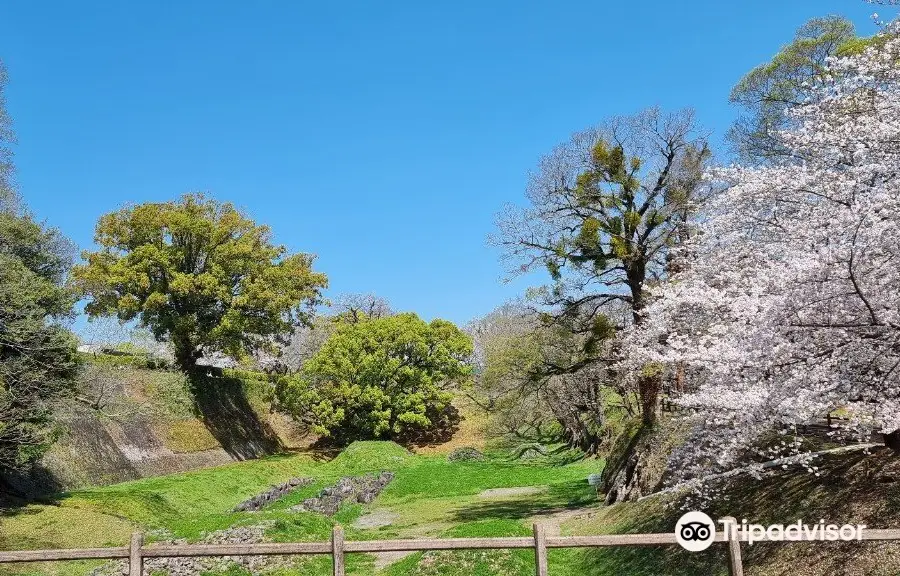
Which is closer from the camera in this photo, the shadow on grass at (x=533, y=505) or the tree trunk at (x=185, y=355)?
the shadow on grass at (x=533, y=505)

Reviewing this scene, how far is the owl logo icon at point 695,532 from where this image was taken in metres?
7.06

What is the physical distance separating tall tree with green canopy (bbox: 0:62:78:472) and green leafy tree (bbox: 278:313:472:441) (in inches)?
739

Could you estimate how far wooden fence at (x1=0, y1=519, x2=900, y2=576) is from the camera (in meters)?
6.73

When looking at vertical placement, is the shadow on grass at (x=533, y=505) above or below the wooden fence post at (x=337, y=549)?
below

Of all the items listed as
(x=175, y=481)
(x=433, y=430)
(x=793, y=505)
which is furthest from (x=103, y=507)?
(x=433, y=430)

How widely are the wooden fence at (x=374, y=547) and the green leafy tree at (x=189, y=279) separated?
1051 inches

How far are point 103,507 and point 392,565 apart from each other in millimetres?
10425

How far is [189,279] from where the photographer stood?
3275 cm

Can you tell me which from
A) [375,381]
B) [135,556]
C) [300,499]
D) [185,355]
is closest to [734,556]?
[135,556]

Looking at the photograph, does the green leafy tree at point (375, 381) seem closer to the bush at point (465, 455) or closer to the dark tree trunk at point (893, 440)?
the bush at point (465, 455)

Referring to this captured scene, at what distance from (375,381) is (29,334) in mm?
22583

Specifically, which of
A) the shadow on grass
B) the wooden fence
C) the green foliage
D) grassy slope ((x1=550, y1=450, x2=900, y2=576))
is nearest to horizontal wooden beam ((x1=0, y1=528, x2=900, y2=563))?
the wooden fence

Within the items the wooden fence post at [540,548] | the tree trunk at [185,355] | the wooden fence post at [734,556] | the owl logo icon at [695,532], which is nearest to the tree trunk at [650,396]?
the owl logo icon at [695,532]

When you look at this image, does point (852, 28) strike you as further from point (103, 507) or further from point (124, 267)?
point (124, 267)
